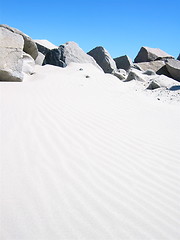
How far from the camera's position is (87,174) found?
2145mm

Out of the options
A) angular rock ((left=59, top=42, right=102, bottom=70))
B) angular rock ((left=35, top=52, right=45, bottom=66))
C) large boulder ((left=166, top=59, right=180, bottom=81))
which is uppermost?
large boulder ((left=166, top=59, right=180, bottom=81))

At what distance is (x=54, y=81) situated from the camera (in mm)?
7363

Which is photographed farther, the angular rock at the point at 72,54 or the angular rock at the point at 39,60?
the angular rock at the point at 39,60

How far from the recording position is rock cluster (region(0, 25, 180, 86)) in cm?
659

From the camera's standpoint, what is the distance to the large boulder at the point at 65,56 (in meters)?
11.1

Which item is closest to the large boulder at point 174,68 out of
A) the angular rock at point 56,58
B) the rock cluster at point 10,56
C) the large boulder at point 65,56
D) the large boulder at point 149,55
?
the large boulder at point 65,56

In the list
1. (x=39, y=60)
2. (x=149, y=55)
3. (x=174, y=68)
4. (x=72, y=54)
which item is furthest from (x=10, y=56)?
(x=149, y=55)

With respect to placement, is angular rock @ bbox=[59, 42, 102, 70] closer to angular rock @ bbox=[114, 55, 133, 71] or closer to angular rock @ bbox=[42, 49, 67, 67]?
angular rock @ bbox=[42, 49, 67, 67]

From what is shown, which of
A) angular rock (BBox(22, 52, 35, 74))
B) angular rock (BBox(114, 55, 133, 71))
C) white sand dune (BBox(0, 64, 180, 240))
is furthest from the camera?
angular rock (BBox(114, 55, 133, 71))

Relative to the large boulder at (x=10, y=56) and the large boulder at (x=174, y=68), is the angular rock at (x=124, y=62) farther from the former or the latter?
the large boulder at (x=10, y=56)

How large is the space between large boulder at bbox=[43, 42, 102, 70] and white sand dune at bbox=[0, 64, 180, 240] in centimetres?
714

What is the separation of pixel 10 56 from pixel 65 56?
494cm

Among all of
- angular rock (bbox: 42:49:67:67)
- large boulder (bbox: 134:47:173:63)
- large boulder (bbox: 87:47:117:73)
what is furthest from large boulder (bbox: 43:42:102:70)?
large boulder (bbox: 134:47:173:63)

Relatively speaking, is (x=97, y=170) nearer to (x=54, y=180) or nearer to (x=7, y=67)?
(x=54, y=180)
